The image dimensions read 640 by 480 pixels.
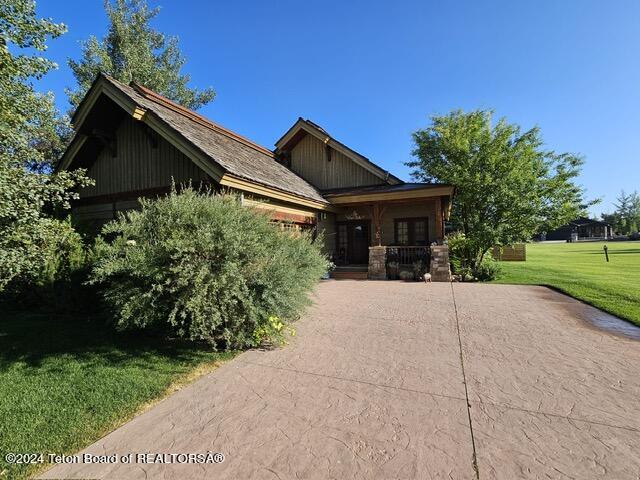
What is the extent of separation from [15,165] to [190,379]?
5117mm

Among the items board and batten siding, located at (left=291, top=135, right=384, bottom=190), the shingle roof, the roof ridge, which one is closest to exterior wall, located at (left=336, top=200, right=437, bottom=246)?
board and batten siding, located at (left=291, top=135, right=384, bottom=190)

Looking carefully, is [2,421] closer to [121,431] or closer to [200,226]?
[121,431]

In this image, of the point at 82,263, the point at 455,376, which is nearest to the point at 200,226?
the point at 455,376

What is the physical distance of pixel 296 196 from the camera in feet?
36.9

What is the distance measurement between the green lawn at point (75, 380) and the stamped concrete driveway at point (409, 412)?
0.31 meters

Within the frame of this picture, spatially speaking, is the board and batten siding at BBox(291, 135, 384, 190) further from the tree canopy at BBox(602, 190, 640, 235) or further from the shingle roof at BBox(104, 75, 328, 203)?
the tree canopy at BBox(602, 190, 640, 235)

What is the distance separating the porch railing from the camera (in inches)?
522

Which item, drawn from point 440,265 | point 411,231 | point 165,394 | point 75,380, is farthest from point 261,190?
point 411,231

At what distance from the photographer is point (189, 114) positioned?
12.1m

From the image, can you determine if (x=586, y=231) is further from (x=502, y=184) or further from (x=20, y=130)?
(x=20, y=130)

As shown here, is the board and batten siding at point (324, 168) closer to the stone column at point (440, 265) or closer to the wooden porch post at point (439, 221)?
the wooden porch post at point (439, 221)

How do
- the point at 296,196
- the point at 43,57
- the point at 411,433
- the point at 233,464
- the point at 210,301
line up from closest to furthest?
1. the point at 233,464
2. the point at 411,433
3. the point at 210,301
4. the point at 43,57
5. the point at 296,196

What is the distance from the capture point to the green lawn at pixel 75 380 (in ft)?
9.37

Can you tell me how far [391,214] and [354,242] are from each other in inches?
92.0
